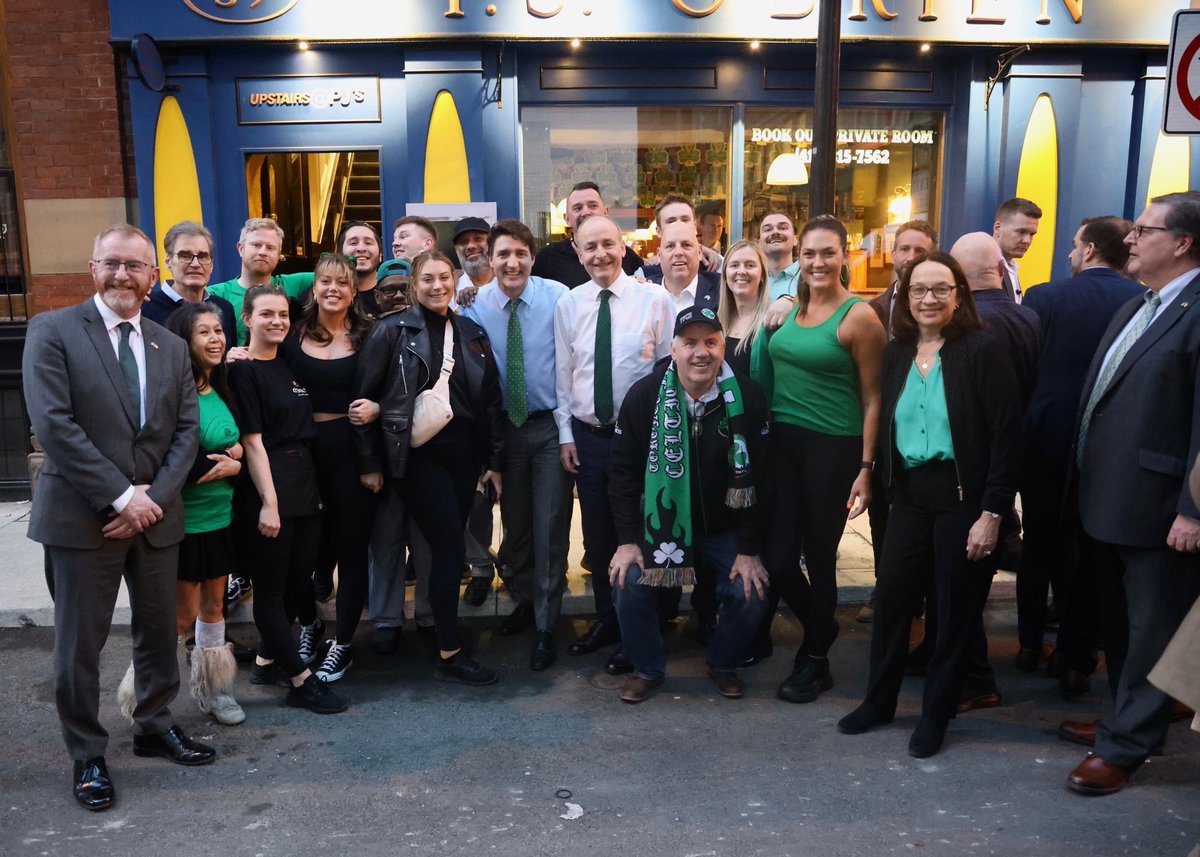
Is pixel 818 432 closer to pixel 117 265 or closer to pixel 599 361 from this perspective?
pixel 599 361

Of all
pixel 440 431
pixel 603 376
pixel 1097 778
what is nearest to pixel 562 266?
pixel 603 376

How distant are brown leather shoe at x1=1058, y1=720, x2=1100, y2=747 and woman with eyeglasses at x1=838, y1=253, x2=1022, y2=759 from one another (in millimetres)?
525

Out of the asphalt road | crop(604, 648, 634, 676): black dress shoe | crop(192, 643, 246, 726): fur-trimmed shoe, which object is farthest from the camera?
crop(604, 648, 634, 676): black dress shoe

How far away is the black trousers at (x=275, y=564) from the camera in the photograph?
13.7 ft

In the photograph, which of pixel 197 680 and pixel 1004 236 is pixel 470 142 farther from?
pixel 197 680

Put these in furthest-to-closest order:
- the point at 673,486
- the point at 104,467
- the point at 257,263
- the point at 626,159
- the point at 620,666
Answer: the point at 626,159 < the point at 257,263 < the point at 620,666 < the point at 673,486 < the point at 104,467

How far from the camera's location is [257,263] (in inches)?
202

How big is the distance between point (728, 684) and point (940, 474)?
1.39 metres

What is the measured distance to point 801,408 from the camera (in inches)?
173

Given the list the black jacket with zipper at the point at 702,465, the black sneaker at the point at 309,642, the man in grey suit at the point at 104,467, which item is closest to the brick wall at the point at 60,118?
the black sneaker at the point at 309,642

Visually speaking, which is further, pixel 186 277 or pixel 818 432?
pixel 186 277

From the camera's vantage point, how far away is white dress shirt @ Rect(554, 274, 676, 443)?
4805 millimetres

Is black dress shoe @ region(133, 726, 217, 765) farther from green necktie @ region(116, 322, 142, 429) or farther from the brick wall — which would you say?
the brick wall

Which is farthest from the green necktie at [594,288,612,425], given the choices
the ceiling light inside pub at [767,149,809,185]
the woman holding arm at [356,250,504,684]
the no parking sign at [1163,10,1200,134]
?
the ceiling light inside pub at [767,149,809,185]
